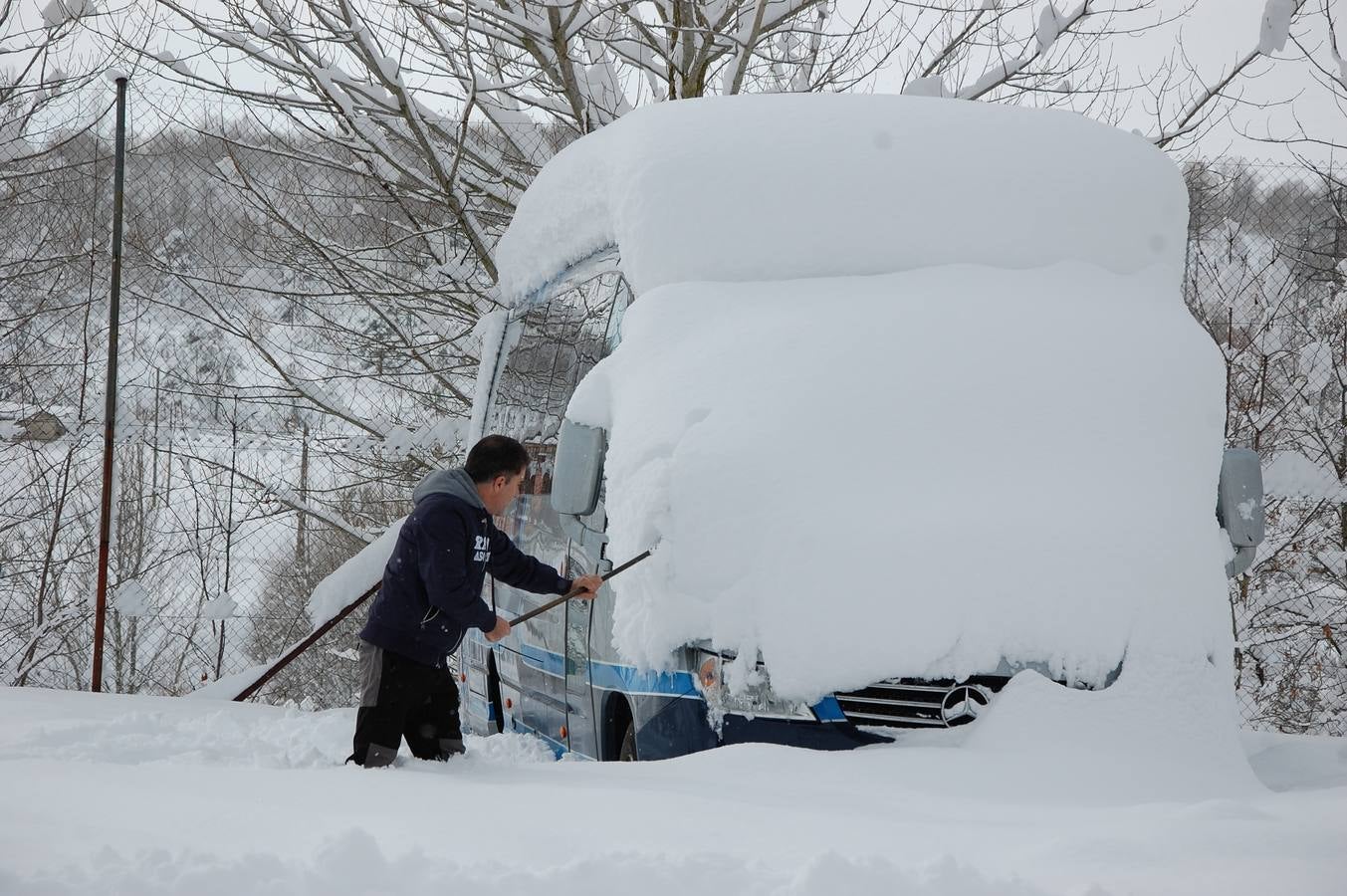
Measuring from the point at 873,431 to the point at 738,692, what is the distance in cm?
86

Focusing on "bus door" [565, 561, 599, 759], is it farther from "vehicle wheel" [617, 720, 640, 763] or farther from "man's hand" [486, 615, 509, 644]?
"man's hand" [486, 615, 509, 644]

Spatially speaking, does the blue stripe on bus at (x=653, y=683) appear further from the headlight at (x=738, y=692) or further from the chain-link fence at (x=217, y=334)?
the chain-link fence at (x=217, y=334)

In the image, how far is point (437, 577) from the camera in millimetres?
3771

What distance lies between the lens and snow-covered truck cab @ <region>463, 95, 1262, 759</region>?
3.17 metres

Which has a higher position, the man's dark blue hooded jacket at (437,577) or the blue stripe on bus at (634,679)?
the man's dark blue hooded jacket at (437,577)

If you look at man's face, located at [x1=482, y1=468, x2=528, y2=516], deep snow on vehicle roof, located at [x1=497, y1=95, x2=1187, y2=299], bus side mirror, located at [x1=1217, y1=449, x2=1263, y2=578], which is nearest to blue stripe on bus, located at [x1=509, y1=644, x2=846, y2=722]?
man's face, located at [x1=482, y1=468, x2=528, y2=516]

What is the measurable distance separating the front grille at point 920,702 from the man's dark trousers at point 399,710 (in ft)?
4.99

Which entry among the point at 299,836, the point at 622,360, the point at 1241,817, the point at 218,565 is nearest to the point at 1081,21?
the point at 622,360

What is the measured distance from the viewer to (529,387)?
5.17m

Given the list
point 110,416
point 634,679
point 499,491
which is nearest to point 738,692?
point 634,679

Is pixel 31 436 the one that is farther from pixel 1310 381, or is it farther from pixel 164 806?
pixel 1310 381

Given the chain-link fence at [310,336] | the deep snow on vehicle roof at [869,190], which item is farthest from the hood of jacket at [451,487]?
the chain-link fence at [310,336]

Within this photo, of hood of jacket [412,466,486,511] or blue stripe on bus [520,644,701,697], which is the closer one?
blue stripe on bus [520,644,701,697]

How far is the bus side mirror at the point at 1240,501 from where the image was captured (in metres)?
3.79
